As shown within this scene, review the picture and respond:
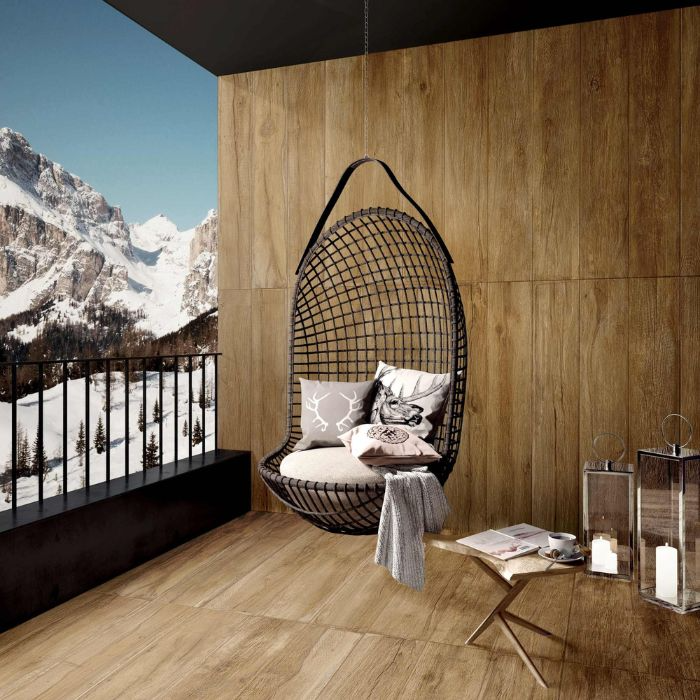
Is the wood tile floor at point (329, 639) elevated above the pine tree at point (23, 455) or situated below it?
below

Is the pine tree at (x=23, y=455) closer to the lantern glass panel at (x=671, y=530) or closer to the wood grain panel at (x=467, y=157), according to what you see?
the wood grain panel at (x=467, y=157)

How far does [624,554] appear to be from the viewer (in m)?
2.78

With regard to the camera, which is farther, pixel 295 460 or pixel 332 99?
pixel 332 99

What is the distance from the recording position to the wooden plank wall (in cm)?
314

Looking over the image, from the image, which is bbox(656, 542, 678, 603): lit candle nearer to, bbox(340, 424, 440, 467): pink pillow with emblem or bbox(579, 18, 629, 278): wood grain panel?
bbox(340, 424, 440, 467): pink pillow with emblem

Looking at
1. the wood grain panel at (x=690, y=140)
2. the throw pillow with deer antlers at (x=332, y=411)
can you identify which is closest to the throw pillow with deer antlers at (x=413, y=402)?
the throw pillow with deer antlers at (x=332, y=411)

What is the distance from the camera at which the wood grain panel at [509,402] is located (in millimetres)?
3379

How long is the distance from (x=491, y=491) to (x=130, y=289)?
2.44 m

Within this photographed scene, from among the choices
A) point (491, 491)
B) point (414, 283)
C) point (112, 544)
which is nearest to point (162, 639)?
point (112, 544)

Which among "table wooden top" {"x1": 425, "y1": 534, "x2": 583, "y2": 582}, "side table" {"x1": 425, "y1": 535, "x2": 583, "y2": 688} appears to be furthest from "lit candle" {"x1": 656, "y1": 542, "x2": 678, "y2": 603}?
"table wooden top" {"x1": 425, "y1": 534, "x2": 583, "y2": 582}

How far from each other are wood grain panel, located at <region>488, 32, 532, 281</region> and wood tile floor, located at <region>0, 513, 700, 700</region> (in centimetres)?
162

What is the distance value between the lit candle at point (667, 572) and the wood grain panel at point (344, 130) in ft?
7.75

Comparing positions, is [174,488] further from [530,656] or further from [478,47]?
[478,47]

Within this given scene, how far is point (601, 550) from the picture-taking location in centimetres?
277
